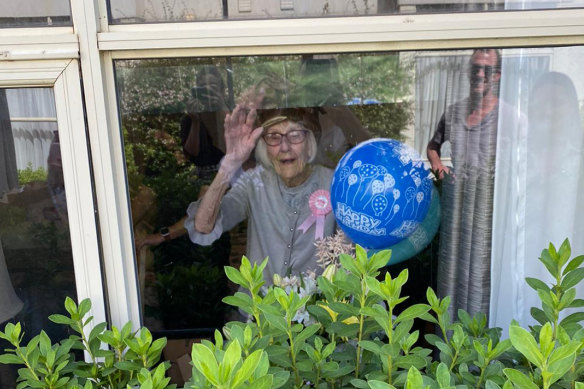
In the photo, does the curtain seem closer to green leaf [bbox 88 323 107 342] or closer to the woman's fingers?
green leaf [bbox 88 323 107 342]

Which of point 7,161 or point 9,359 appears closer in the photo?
point 9,359

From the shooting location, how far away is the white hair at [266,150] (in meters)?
2.01

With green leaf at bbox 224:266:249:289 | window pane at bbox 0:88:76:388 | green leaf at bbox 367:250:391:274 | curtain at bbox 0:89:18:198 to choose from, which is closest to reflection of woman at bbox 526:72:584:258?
green leaf at bbox 367:250:391:274

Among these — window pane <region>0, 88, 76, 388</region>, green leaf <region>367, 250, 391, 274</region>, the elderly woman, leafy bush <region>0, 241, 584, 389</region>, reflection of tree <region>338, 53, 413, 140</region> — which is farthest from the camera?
the elderly woman

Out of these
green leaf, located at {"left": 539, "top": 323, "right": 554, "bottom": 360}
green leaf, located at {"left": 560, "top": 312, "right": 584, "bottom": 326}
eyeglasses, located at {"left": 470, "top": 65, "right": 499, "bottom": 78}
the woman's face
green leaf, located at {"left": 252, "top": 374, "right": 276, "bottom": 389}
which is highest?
eyeglasses, located at {"left": 470, "top": 65, "right": 499, "bottom": 78}

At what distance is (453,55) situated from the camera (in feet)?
4.13

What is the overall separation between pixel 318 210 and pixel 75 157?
97cm

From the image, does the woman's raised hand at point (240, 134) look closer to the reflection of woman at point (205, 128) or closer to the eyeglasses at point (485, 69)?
the reflection of woman at point (205, 128)

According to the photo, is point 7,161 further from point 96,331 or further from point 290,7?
point 290,7

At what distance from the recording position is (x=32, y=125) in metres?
1.18

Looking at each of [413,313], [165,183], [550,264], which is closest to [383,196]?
[550,264]

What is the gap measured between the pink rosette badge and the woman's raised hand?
1.10 feet

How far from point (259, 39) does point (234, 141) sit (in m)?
0.94

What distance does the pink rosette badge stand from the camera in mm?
1862
